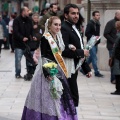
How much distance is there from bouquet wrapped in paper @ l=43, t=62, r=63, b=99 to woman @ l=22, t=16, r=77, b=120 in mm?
32

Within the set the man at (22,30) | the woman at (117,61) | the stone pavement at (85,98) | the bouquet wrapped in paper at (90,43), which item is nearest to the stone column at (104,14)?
the stone pavement at (85,98)

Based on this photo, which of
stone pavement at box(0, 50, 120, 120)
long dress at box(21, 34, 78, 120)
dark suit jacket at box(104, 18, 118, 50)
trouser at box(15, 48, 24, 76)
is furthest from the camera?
trouser at box(15, 48, 24, 76)

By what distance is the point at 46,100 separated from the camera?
7.68 m

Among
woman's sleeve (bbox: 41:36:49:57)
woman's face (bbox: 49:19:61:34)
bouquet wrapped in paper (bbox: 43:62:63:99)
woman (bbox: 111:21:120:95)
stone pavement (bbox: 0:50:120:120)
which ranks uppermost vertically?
woman's face (bbox: 49:19:61:34)

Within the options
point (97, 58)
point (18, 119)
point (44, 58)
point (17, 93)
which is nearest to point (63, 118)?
point (44, 58)

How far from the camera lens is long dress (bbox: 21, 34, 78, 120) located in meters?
7.68

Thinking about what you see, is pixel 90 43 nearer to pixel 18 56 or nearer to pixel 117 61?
pixel 117 61

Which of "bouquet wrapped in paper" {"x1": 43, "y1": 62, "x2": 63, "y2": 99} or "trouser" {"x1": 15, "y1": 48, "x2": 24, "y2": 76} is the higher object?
"bouquet wrapped in paper" {"x1": 43, "y1": 62, "x2": 63, "y2": 99}

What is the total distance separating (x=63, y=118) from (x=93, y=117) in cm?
190

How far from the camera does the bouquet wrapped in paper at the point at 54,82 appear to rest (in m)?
7.51

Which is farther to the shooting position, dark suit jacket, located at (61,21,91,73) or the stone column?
the stone column

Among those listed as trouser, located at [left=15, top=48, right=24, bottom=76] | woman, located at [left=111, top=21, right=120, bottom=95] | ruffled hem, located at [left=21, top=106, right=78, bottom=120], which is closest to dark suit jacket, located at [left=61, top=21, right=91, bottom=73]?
ruffled hem, located at [left=21, top=106, right=78, bottom=120]

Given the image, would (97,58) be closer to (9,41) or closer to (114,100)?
(114,100)

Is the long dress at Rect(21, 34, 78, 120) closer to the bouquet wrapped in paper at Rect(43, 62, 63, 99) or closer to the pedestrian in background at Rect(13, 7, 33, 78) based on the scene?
the bouquet wrapped in paper at Rect(43, 62, 63, 99)
